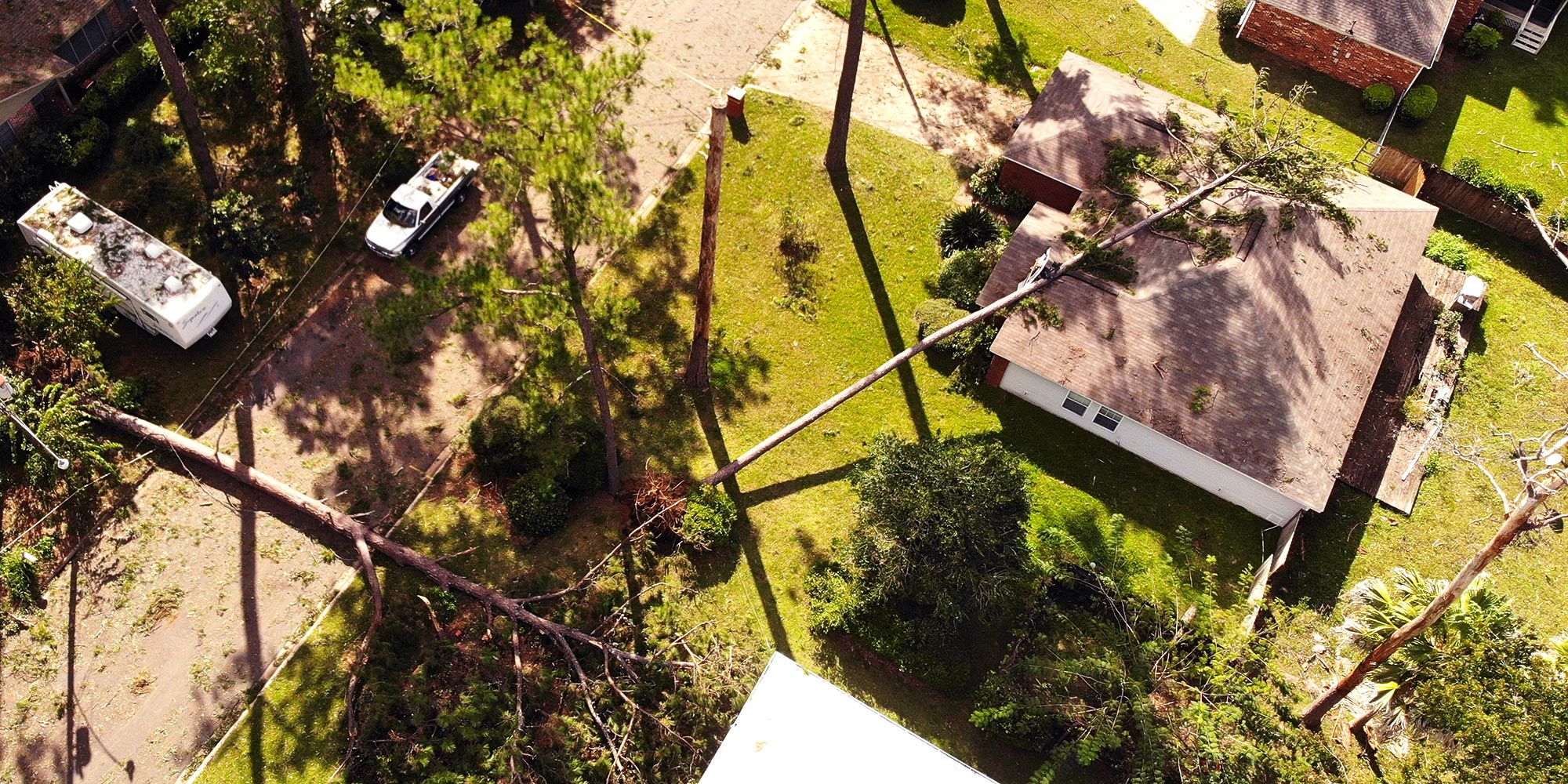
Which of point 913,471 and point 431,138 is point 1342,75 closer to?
point 913,471

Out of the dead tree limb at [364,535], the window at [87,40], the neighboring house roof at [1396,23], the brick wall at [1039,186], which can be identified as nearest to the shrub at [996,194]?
the brick wall at [1039,186]

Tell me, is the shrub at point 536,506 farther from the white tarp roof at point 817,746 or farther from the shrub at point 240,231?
the shrub at point 240,231

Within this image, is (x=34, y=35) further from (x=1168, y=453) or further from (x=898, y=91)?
(x=1168, y=453)

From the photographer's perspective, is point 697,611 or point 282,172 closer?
point 697,611

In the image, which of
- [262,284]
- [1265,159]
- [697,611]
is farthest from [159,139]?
[1265,159]

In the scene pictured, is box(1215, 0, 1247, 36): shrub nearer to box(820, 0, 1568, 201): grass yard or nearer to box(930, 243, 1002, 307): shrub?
box(820, 0, 1568, 201): grass yard
